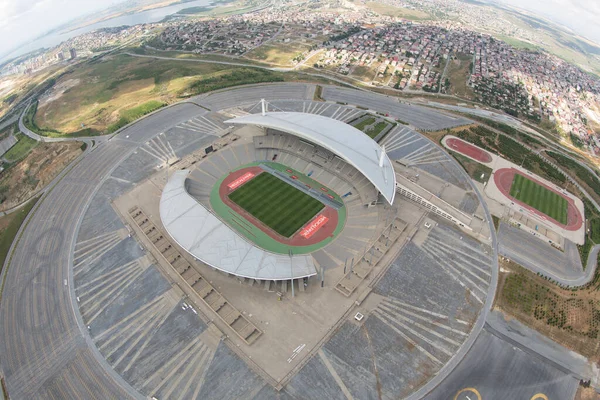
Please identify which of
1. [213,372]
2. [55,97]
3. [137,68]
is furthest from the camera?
[137,68]

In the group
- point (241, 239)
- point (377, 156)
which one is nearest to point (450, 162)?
point (377, 156)

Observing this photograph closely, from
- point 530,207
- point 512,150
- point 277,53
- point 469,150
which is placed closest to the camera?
point 530,207

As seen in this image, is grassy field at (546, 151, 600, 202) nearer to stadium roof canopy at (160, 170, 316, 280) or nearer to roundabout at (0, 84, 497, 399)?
roundabout at (0, 84, 497, 399)

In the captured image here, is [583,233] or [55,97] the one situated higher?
[55,97]

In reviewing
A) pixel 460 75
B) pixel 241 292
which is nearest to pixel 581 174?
pixel 460 75

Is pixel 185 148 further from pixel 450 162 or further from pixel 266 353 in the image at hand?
pixel 450 162

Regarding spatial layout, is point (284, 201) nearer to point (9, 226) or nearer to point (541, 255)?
point (541, 255)

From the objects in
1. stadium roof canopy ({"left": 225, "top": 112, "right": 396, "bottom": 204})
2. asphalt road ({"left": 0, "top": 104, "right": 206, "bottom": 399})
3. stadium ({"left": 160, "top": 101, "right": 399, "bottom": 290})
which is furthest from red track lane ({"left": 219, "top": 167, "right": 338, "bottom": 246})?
asphalt road ({"left": 0, "top": 104, "right": 206, "bottom": 399})
